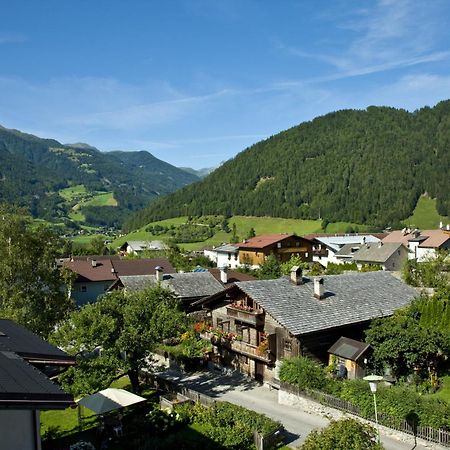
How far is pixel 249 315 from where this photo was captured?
32.7 meters

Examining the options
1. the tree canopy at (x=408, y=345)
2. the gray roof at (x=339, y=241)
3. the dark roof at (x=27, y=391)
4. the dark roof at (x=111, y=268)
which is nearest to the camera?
the dark roof at (x=27, y=391)

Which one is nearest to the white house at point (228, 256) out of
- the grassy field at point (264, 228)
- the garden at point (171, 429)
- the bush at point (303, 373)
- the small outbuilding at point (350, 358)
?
the grassy field at point (264, 228)

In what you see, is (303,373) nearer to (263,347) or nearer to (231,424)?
(263,347)

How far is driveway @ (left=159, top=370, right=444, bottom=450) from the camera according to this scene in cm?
2167

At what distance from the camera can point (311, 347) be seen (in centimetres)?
3055

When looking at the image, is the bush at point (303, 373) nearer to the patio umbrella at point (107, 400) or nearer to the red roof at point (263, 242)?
the patio umbrella at point (107, 400)

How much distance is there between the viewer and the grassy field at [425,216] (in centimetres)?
17512

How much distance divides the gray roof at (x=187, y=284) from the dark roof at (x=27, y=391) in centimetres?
3950

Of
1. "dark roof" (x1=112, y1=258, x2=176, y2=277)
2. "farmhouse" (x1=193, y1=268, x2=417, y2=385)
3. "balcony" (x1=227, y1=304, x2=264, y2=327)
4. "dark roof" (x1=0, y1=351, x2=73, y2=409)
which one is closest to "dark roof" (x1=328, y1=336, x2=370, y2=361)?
Answer: "farmhouse" (x1=193, y1=268, x2=417, y2=385)

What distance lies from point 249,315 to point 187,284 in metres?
17.3

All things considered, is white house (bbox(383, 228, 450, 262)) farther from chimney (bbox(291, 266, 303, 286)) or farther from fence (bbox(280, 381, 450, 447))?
fence (bbox(280, 381, 450, 447))

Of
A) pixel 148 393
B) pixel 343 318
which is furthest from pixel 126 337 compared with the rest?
pixel 343 318

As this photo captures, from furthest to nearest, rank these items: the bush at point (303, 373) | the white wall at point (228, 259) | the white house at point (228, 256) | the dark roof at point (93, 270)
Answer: the white wall at point (228, 259) < the white house at point (228, 256) < the dark roof at point (93, 270) < the bush at point (303, 373)

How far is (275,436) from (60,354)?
1457 centimetres
